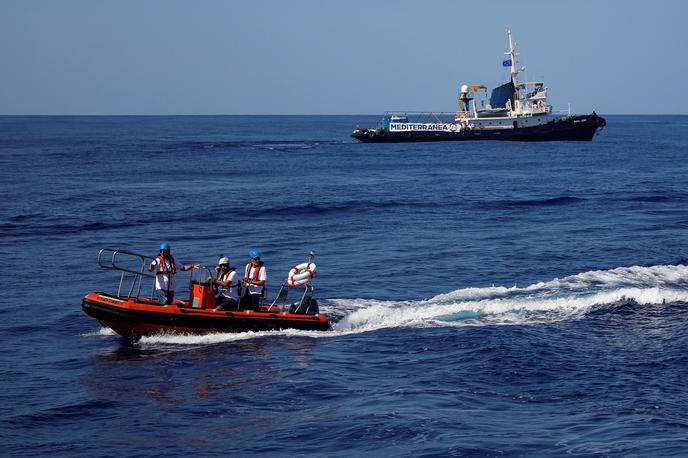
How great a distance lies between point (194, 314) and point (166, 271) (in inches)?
51.1

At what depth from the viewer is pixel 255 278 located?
21.2 m

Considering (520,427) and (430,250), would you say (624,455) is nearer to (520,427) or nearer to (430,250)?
(520,427)

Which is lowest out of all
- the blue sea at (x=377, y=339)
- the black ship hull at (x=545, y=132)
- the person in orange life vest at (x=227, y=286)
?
the blue sea at (x=377, y=339)

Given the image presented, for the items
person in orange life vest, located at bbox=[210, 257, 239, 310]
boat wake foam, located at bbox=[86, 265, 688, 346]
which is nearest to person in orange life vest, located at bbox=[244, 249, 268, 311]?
person in orange life vest, located at bbox=[210, 257, 239, 310]

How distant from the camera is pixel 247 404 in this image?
17.0 meters

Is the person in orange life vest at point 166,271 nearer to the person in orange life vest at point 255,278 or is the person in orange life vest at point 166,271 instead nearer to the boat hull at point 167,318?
the boat hull at point 167,318

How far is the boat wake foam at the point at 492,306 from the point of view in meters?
22.6

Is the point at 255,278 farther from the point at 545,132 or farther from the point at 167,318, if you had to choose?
the point at 545,132

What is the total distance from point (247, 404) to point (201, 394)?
1.17 meters

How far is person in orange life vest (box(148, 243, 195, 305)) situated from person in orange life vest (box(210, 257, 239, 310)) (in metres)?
0.86

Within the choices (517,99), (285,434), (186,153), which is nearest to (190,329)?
(285,434)

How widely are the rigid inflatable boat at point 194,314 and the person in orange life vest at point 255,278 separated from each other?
1.21 ft

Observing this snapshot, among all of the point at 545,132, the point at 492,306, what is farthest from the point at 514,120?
the point at 492,306

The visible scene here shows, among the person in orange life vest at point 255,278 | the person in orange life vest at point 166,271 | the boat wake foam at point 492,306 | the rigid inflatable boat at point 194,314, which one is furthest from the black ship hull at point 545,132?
the person in orange life vest at point 166,271
